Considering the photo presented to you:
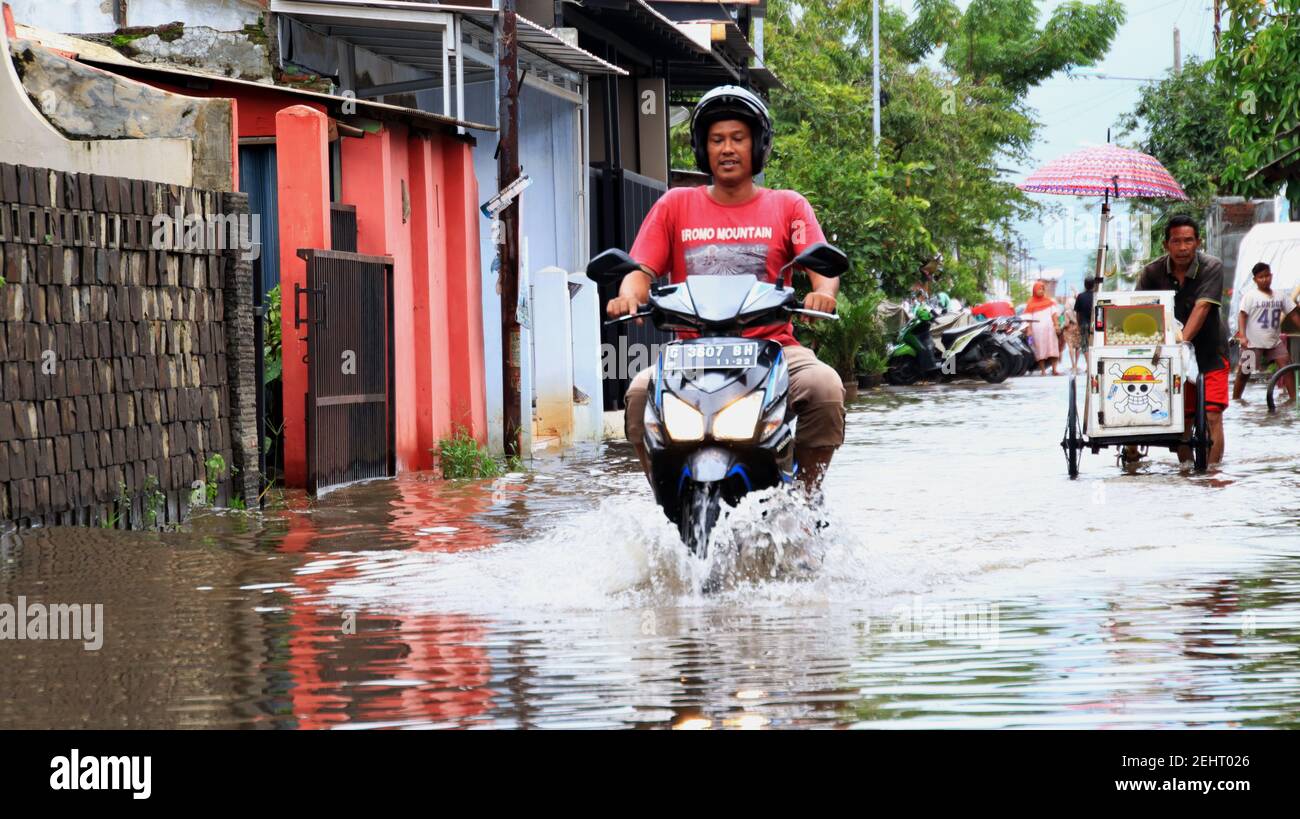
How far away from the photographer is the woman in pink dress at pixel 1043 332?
39.6m

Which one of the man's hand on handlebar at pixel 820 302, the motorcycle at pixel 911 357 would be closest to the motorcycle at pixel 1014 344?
the motorcycle at pixel 911 357

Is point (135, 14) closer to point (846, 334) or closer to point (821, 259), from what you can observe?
point (821, 259)

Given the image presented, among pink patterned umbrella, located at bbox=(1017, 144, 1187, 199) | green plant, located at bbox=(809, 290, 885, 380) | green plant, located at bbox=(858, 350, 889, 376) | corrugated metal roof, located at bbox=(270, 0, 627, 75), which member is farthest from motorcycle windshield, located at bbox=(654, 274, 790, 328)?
green plant, located at bbox=(858, 350, 889, 376)

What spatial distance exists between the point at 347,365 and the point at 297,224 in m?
1.05

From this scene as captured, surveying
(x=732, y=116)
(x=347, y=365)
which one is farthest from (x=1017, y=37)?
(x=732, y=116)

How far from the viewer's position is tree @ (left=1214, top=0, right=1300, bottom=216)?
20094 millimetres

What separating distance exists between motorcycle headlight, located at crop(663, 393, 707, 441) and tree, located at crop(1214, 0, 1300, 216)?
588 inches

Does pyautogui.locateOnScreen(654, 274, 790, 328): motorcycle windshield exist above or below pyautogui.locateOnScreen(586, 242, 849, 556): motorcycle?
above

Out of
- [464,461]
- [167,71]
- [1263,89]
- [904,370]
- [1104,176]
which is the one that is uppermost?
[1263,89]

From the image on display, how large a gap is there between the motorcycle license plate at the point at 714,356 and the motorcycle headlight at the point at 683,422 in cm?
15

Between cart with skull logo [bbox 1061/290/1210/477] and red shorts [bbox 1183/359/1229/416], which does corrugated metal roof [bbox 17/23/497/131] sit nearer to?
cart with skull logo [bbox 1061/290/1210/477]

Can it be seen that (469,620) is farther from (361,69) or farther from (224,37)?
(361,69)

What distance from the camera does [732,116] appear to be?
7551mm

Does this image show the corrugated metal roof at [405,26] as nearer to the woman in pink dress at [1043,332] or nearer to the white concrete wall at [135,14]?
the white concrete wall at [135,14]
